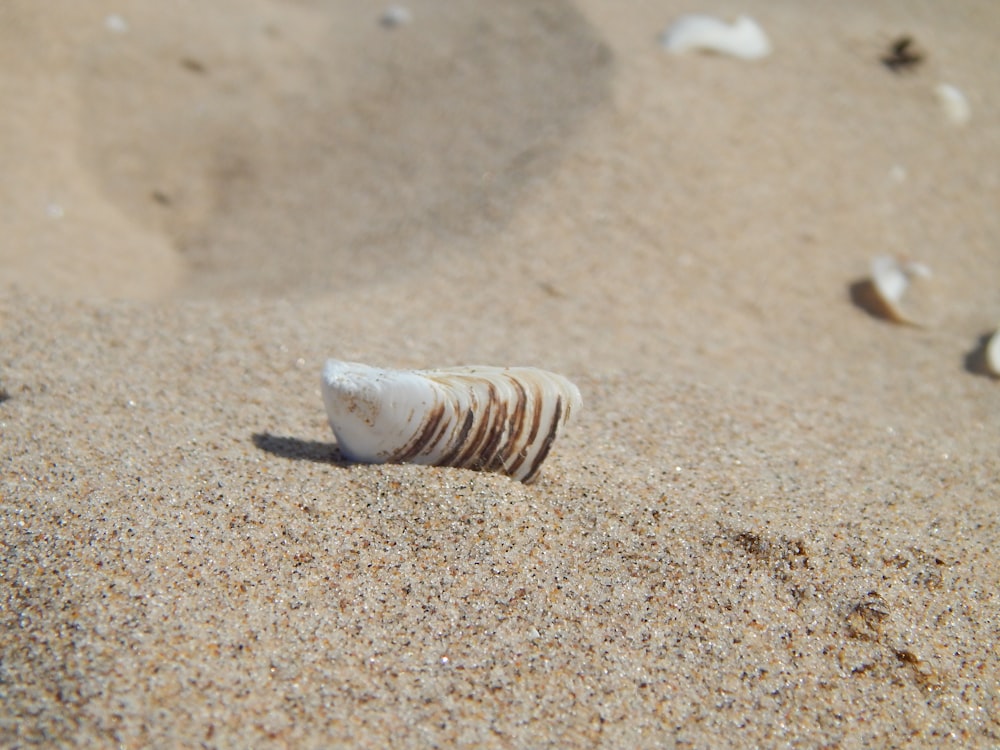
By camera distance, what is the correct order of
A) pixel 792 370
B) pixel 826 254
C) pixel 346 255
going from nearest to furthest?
pixel 792 370 < pixel 346 255 < pixel 826 254

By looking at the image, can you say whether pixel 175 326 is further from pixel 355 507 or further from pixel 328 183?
pixel 328 183

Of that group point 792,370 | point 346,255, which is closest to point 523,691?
point 792,370

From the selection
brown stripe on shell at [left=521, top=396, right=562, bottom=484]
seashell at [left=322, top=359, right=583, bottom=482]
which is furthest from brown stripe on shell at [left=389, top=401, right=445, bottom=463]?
brown stripe on shell at [left=521, top=396, right=562, bottom=484]

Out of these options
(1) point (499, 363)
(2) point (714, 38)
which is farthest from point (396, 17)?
(1) point (499, 363)

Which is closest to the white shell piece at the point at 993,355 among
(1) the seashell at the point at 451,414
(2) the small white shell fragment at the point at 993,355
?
(2) the small white shell fragment at the point at 993,355

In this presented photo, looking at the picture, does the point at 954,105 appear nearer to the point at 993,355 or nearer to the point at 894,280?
the point at 894,280

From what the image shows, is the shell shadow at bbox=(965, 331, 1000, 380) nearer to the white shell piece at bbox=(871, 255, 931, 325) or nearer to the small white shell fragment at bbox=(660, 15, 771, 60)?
the white shell piece at bbox=(871, 255, 931, 325)
